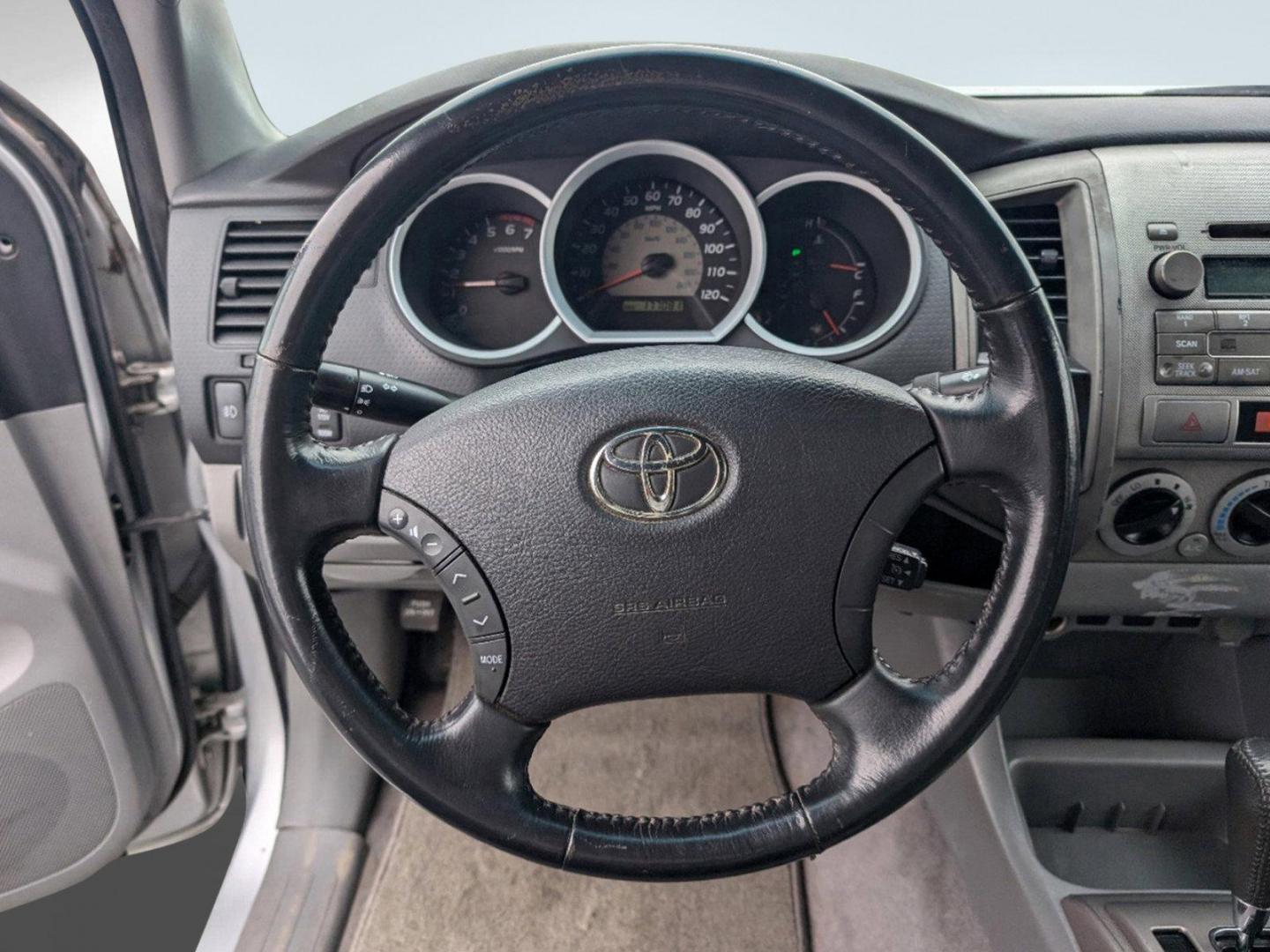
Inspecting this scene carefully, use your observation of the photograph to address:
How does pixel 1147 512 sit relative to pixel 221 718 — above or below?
above

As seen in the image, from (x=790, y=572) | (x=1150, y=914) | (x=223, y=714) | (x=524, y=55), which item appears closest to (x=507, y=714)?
(x=790, y=572)

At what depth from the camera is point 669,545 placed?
0.75 metres

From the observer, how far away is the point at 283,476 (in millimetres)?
724

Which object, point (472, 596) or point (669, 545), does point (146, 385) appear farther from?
point (669, 545)

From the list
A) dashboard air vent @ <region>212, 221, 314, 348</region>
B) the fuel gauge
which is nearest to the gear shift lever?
the fuel gauge

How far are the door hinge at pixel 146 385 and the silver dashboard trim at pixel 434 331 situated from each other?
15.5 inches

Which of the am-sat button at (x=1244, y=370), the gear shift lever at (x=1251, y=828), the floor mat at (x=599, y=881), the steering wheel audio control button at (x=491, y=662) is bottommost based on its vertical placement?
the floor mat at (x=599, y=881)

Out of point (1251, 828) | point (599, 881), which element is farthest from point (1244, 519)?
point (599, 881)

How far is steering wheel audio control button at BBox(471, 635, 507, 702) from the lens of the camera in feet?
2.52

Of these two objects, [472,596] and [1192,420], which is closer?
[472,596]

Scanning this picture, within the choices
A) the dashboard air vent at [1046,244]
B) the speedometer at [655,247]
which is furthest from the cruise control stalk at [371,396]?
the dashboard air vent at [1046,244]

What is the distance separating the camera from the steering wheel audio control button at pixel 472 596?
2.49 ft

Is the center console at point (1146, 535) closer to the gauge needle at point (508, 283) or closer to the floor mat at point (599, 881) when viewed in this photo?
the floor mat at point (599, 881)

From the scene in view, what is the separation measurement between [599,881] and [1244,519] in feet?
3.43
